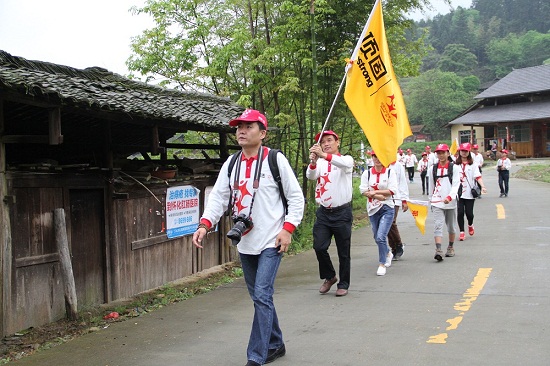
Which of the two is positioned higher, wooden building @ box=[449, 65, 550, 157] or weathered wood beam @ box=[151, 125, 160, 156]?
wooden building @ box=[449, 65, 550, 157]

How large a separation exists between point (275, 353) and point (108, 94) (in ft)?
12.9

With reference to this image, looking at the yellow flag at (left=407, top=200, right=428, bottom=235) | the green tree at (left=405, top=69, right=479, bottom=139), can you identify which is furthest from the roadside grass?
the green tree at (left=405, top=69, right=479, bottom=139)

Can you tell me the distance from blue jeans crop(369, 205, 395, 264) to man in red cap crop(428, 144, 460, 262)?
3.77 ft

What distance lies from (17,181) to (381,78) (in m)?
4.47

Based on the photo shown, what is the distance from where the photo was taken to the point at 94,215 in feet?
27.3

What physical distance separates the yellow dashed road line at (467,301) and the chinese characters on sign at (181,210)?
15.5 feet

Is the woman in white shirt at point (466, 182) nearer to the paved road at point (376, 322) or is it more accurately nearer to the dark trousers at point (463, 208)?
the dark trousers at point (463, 208)

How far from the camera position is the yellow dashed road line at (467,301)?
220 inches

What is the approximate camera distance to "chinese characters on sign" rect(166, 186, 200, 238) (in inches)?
388

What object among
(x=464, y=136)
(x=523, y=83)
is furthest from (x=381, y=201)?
(x=464, y=136)

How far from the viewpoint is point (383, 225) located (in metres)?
8.99

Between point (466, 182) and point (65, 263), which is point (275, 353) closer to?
point (65, 263)

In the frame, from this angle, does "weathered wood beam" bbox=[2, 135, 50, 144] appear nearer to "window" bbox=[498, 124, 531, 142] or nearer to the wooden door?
the wooden door

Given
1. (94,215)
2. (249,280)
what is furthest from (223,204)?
(94,215)
